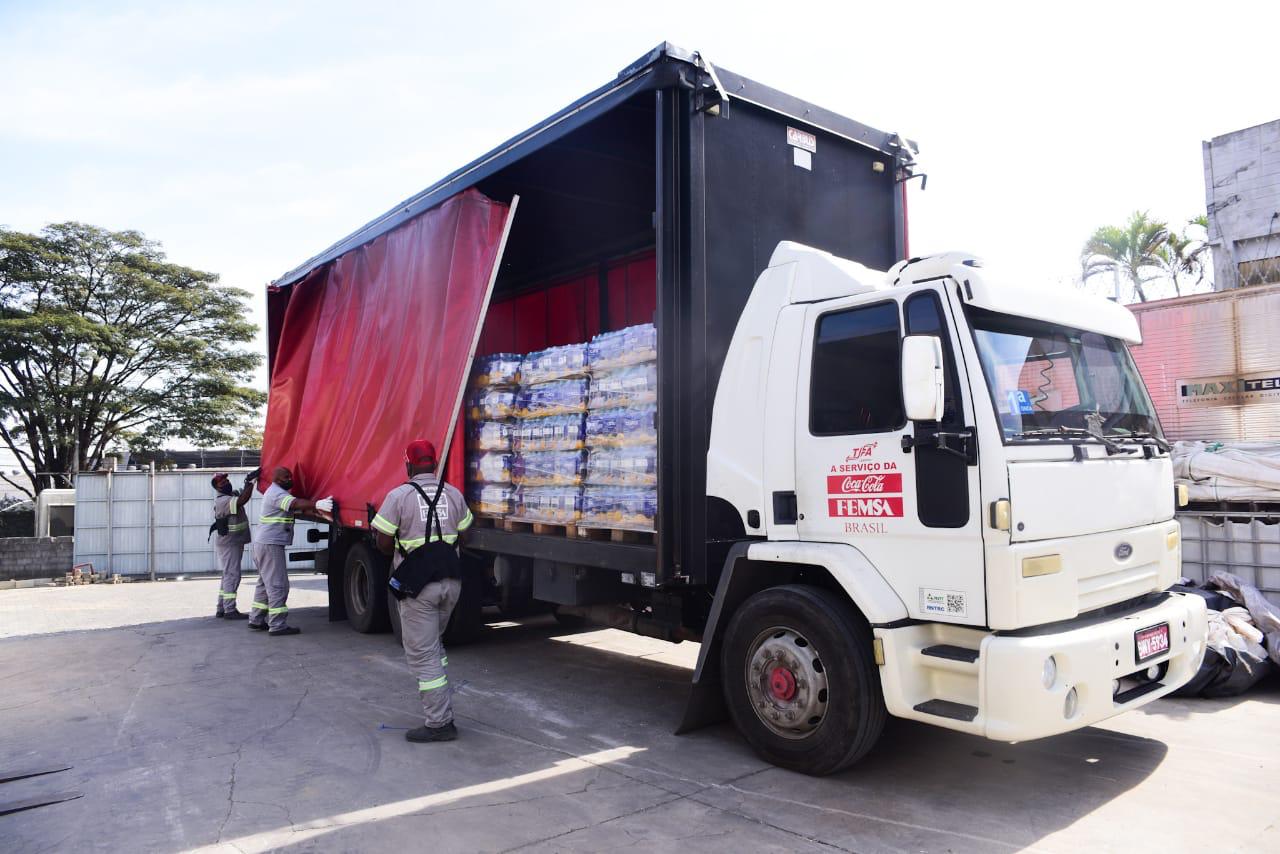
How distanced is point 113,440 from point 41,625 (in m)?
23.5

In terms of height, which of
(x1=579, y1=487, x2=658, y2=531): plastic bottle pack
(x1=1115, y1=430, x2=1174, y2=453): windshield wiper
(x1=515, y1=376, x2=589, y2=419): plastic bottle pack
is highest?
(x1=515, y1=376, x2=589, y2=419): plastic bottle pack

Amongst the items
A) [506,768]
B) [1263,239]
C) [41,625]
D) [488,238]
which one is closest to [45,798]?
[506,768]

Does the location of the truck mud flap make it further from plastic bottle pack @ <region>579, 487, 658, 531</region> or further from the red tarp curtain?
the red tarp curtain

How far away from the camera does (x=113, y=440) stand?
31.7 m

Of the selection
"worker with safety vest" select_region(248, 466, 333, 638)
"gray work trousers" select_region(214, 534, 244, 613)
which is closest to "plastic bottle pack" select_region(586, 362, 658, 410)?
"worker with safety vest" select_region(248, 466, 333, 638)

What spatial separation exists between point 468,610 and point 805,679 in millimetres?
4257

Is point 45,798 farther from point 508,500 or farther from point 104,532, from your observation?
point 104,532

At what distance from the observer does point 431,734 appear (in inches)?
213

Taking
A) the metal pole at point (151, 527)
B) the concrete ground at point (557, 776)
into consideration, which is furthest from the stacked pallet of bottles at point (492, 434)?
the metal pole at point (151, 527)

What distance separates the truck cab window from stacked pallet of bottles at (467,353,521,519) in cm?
275

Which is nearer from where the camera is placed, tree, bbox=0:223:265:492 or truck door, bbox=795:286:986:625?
truck door, bbox=795:286:986:625

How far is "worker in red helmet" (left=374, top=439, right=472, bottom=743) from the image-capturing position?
5445 mm

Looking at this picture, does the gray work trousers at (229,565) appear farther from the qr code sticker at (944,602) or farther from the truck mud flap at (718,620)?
the qr code sticker at (944,602)

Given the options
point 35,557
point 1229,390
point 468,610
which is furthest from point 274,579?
point 35,557
